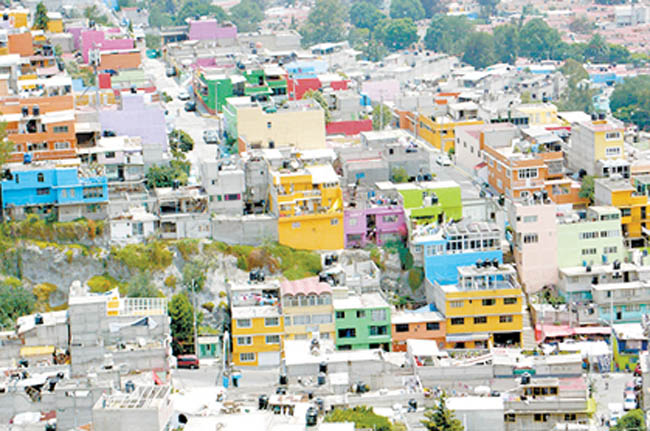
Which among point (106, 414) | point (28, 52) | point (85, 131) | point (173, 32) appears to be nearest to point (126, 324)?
point (106, 414)

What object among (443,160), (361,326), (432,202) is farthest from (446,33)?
(361,326)

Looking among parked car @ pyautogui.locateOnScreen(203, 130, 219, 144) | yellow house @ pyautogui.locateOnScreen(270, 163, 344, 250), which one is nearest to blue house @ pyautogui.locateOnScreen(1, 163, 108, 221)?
yellow house @ pyautogui.locateOnScreen(270, 163, 344, 250)

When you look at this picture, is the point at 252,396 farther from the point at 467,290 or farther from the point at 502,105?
the point at 502,105

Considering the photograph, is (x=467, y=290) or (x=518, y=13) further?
(x=518, y=13)

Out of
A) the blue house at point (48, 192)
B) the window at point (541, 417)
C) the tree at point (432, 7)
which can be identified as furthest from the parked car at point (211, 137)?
the tree at point (432, 7)

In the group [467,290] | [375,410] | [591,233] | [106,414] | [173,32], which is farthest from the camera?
[173,32]

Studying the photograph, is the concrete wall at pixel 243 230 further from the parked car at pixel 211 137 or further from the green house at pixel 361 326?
the parked car at pixel 211 137
